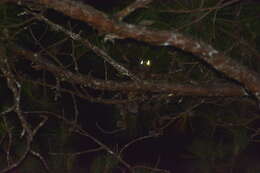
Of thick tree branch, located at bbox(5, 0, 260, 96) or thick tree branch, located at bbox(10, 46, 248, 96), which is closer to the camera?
thick tree branch, located at bbox(5, 0, 260, 96)

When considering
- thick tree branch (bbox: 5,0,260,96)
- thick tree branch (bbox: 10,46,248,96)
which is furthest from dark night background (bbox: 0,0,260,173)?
thick tree branch (bbox: 5,0,260,96)

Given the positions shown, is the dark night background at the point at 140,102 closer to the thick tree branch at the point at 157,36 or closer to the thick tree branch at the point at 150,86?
the thick tree branch at the point at 150,86

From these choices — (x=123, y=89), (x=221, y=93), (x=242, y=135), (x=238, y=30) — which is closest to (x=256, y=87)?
(x=221, y=93)

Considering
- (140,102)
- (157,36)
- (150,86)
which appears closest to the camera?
(157,36)

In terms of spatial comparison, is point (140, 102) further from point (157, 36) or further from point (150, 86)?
point (157, 36)

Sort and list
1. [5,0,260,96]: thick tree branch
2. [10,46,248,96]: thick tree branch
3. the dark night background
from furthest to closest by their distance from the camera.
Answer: the dark night background < [10,46,248,96]: thick tree branch < [5,0,260,96]: thick tree branch

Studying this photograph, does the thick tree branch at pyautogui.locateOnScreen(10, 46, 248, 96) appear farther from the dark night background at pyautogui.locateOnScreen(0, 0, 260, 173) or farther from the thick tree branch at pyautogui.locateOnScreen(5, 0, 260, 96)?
the thick tree branch at pyautogui.locateOnScreen(5, 0, 260, 96)

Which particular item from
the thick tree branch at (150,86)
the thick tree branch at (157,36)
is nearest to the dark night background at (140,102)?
the thick tree branch at (150,86)

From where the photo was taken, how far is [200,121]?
2.49 meters

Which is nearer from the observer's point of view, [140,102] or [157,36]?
[157,36]

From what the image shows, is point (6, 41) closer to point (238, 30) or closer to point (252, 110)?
point (238, 30)

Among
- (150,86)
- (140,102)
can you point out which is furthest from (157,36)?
(140,102)

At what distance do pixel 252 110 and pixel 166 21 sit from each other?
702mm

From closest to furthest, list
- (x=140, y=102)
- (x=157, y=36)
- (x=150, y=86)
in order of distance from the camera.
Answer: (x=157, y=36) < (x=150, y=86) < (x=140, y=102)
